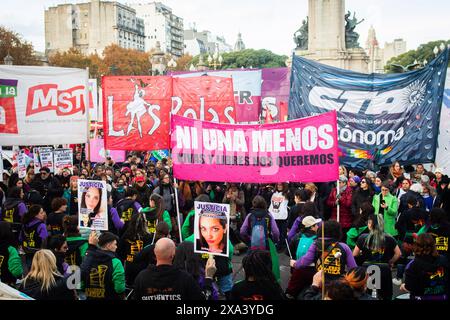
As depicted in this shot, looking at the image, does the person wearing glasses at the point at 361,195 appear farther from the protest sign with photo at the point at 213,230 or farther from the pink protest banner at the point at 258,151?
the protest sign with photo at the point at 213,230

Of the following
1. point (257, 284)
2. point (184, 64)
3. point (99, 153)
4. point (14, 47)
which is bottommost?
point (257, 284)

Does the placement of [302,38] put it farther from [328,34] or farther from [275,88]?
[275,88]

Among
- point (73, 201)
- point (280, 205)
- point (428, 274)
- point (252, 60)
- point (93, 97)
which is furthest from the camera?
point (252, 60)

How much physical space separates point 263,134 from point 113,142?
12.0 ft

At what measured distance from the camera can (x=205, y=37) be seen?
17050 centimetres

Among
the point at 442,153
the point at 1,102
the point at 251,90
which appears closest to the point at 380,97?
the point at 442,153

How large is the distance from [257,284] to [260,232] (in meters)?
2.47

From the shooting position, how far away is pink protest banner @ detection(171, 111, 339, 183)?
7188mm

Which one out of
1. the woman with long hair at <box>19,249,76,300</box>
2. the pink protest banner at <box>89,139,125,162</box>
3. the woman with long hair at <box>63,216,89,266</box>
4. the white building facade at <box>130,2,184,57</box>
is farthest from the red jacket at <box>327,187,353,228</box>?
the white building facade at <box>130,2,184,57</box>

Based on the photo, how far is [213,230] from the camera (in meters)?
5.92

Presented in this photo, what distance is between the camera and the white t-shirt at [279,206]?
10.4 meters

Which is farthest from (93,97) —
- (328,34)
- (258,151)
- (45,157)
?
(328,34)

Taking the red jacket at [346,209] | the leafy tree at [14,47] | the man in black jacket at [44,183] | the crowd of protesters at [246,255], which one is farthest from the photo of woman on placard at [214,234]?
the leafy tree at [14,47]

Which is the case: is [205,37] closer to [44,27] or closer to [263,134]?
[44,27]
